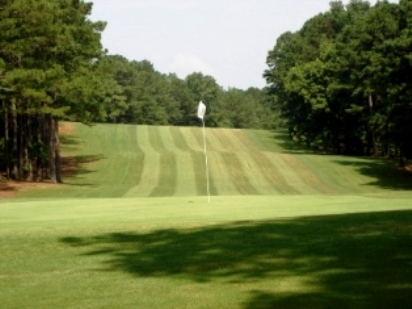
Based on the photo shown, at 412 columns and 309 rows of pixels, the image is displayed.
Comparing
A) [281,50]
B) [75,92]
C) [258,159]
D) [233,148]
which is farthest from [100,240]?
[281,50]

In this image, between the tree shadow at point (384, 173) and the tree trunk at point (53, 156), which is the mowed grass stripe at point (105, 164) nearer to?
the tree trunk at point (53, 156)

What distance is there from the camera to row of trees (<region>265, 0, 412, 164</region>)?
177 feet

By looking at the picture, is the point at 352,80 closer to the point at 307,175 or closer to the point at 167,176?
the point at 307,175

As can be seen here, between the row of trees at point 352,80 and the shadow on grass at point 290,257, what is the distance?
38757 mm

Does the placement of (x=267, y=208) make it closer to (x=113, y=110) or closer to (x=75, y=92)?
(x=75, y=92)

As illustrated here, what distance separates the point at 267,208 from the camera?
2227 cm

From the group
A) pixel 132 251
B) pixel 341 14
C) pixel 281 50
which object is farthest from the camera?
pixel 281 50

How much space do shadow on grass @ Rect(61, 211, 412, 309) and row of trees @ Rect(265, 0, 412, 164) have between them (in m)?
38.8

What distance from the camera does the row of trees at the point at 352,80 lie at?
5388cm

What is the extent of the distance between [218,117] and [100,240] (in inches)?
5918

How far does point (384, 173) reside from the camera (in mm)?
59031

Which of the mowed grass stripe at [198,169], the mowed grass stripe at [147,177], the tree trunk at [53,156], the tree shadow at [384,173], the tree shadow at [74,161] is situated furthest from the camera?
the tree shadow at [74,161]

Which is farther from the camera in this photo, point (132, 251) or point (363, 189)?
point (363, 189)

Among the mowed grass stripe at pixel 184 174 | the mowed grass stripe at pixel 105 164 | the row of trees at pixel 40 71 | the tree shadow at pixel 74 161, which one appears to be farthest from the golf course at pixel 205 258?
the tree shadow at pixel 74 161
